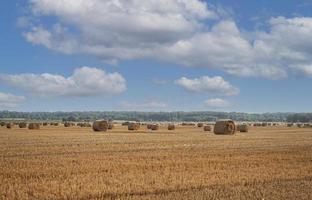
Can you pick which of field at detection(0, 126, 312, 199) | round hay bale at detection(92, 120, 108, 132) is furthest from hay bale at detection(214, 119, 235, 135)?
field at detection(0, 126, 312, 199)

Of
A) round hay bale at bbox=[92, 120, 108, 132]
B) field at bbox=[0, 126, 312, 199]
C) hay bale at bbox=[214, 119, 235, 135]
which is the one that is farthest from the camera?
round hay bale at bbox=[92, 120, 108, 132]

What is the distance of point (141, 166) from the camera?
Answer: 1783 centimetres

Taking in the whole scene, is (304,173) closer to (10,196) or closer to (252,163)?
(252,163)

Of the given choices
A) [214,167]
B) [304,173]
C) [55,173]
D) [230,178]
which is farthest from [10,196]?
[304,173]

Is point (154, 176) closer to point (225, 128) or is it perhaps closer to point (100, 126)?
point (225, 128)

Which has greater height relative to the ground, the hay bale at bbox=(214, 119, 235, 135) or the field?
the hay bale at bbox=(214, 119, 235, 135)

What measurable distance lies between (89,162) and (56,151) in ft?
17.6

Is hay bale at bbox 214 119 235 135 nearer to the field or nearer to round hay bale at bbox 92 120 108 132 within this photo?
round hay bale at bbox 92 120 108 132

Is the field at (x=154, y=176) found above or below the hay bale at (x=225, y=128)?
below

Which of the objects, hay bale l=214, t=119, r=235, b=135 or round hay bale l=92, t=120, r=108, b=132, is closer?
hay bale l=214, t=119, r=235, b=135

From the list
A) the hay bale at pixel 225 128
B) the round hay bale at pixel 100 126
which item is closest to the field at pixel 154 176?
the hay bale at pixel 225 128

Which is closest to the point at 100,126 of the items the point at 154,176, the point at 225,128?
the point at 225,128

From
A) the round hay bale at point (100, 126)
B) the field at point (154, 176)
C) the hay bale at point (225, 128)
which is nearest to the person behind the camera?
the field at point (154, 176)

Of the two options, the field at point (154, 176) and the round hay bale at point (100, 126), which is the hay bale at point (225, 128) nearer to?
the round hay bale at point (100, 126)
